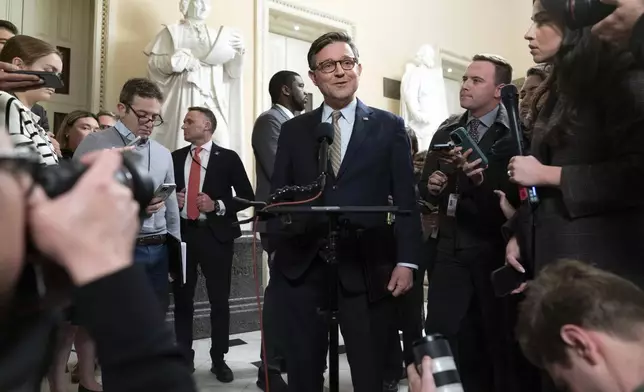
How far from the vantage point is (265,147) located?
10.3 feet

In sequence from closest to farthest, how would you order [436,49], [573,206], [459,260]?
[573,206]
[459,260]
[436,49]

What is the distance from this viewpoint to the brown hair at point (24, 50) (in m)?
2.11

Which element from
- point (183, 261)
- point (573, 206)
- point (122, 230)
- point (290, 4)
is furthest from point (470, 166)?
point (290, 4)

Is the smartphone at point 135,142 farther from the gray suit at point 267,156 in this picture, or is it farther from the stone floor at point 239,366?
the stone floor at point 239,366

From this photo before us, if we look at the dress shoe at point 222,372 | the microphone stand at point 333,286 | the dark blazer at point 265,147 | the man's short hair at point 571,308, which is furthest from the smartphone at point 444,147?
the dress shoe at point 222,372

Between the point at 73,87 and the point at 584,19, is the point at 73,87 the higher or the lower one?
the higher one

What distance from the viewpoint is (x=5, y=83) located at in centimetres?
191

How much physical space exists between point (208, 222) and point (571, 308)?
2.60 metres

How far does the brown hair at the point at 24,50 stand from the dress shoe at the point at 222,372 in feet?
6.13

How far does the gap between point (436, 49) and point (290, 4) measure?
256 centimetres

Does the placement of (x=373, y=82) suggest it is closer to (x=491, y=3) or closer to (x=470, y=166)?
(x=491, y=3)

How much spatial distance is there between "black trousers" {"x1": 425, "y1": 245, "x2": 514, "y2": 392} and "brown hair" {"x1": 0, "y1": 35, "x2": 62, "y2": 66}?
1741mm

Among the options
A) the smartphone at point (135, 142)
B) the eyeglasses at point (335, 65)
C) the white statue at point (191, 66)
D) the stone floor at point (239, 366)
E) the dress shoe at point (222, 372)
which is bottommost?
the stone floor at point (239, 366)

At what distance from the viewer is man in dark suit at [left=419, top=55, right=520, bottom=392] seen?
2293 mm
